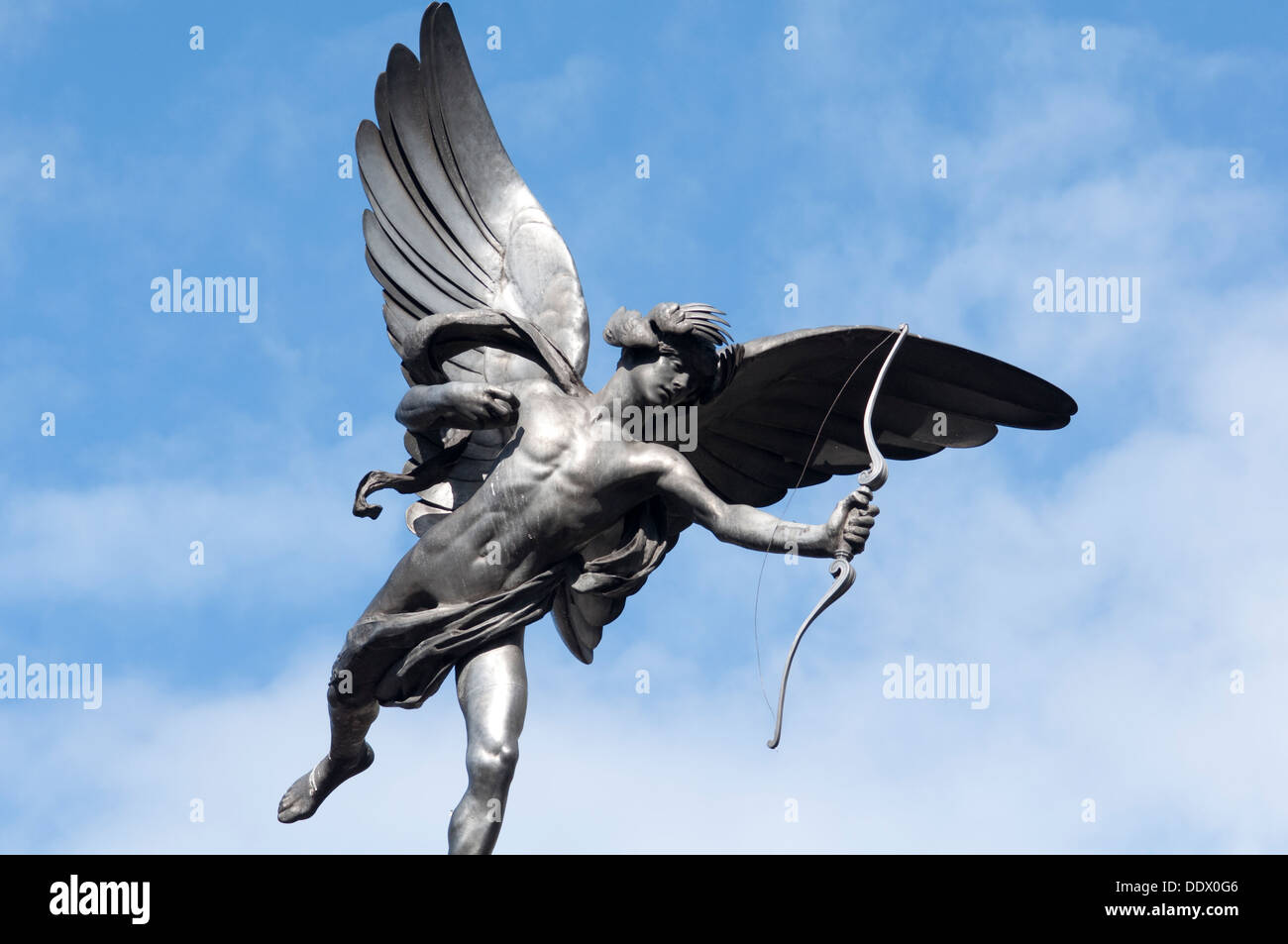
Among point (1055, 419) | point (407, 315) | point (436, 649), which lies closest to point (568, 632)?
point (436, 649)

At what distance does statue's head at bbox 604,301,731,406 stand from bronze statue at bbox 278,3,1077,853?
11mm

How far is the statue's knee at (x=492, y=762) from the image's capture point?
13945mm

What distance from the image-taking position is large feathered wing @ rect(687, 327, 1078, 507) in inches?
602

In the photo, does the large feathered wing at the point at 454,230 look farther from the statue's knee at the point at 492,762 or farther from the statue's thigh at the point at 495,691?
the statue's knee at the point at 492,762

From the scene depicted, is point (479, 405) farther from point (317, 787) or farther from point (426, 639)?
point (317, 787)

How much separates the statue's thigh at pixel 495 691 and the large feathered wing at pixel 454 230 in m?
1.18

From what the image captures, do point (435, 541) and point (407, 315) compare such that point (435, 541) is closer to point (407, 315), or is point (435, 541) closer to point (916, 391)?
point (407, 315)

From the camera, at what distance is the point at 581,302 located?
15633 millimetres

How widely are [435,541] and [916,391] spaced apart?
319 cm

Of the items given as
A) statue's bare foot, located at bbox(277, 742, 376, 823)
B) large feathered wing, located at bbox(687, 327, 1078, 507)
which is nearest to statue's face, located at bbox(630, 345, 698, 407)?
large feathered wing, located at bbox(687, 327, 1078, 507)

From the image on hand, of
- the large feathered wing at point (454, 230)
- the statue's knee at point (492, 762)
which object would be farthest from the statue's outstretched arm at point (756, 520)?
the statue's knee at point (492, 762)

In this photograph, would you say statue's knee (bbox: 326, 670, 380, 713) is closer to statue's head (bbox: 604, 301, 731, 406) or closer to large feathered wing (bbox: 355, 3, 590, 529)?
large feathered wing (bbox: 355, 3, 590, 529)

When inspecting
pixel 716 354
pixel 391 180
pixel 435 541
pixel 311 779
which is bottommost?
pixel 311 779

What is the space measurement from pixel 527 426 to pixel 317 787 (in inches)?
106
